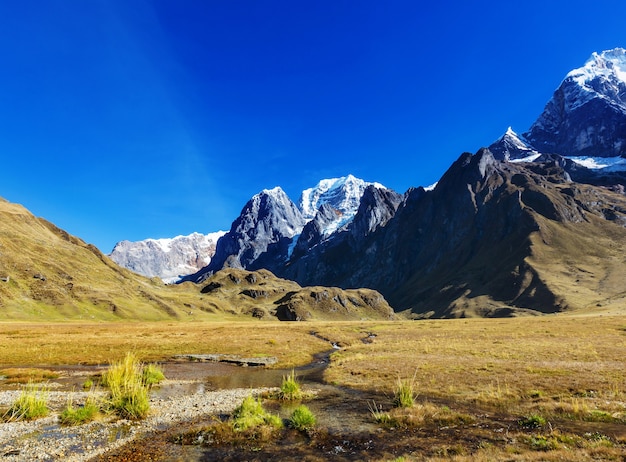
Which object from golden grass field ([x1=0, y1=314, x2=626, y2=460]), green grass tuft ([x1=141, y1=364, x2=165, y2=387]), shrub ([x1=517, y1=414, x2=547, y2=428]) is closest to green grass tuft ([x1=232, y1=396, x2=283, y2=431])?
golden grass field ([x1=0, y1=314, x2=626, y2=460])

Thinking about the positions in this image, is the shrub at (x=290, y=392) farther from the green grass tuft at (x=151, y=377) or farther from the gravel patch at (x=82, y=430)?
the green grass tuft at (x=151, y=377)

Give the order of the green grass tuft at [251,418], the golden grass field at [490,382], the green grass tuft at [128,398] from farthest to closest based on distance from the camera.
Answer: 1. the green grass tuft at [128,398]
2. the green grass tuft at [251,418]
3. the golden grass field at [490,382]

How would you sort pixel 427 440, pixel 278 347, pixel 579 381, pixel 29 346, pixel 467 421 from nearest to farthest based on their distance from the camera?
pixel 427 440, pixel 467 421, pixel 579 381, pixel 29 346, pixel 278 347

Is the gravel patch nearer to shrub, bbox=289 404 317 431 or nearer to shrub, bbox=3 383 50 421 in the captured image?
shrub, bbox=3 383 50 421

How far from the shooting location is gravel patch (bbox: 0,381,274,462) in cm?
1852

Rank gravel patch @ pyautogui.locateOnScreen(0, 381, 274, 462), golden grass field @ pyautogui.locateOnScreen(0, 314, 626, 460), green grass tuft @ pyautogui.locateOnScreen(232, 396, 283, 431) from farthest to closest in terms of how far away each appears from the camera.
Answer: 1. green grass tuft @ pyautogui.locateOnScreen(232, 396, 283, 431)
2. gravel patch @ pyautogui.locateOnScreen(0, 381, 274, 462)
3. golden grass field @ pyautogui.locateOnScreen(0, 314, 626, 460)

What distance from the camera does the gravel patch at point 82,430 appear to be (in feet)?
60.7

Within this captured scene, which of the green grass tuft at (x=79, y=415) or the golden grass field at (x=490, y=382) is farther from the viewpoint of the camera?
the green grass tuft at (x=79, y=415)

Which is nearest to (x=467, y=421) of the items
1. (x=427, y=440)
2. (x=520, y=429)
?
(x=520, y=429)

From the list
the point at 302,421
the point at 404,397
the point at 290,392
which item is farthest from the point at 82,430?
the point at 404,397

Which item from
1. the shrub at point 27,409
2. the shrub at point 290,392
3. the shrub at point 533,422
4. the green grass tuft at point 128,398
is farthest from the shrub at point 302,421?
the shrub at point 27,409

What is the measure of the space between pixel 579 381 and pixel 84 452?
35623 millimetres

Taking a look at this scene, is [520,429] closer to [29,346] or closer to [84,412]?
[84,412]

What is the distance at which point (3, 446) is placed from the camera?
1914cm
